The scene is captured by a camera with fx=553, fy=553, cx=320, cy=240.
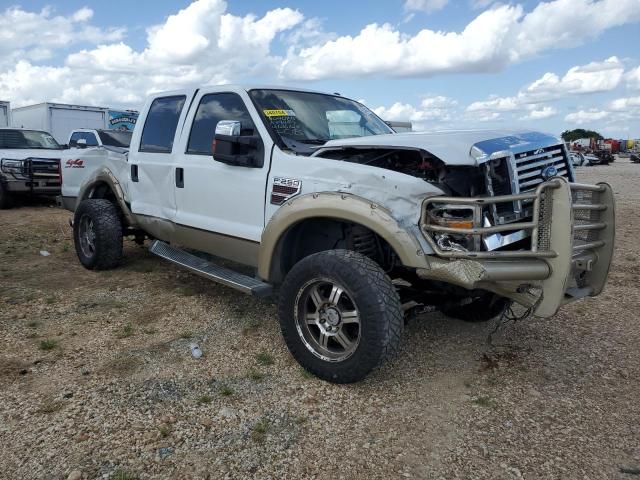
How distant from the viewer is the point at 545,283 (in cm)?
304

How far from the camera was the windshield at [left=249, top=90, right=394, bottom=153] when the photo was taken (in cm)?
425

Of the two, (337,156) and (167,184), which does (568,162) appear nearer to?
(337,156)

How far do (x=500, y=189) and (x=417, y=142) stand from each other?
22.7 inches

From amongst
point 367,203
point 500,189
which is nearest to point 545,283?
point 500,189

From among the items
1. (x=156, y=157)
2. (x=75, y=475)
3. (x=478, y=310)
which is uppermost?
(x=156, y=157)

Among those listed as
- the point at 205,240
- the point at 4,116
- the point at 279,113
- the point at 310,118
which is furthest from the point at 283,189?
the point at 4,116

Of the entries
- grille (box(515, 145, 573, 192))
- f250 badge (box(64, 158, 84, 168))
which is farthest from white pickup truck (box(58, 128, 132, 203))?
grille (box(515, 145, 573, 192))

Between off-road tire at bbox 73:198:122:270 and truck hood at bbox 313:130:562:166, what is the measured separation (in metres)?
3.15

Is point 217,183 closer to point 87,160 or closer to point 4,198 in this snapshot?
point 87,160

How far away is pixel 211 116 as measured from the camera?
186 inches

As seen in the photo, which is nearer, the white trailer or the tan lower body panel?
the tan lower body panel

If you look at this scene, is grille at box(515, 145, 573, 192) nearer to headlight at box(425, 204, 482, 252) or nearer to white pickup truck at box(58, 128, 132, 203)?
headlight at box(425, 204, 482, 252)

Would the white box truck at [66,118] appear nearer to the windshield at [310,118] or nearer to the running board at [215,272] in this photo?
the running board at [215,272]

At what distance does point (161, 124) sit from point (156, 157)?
34 cm
